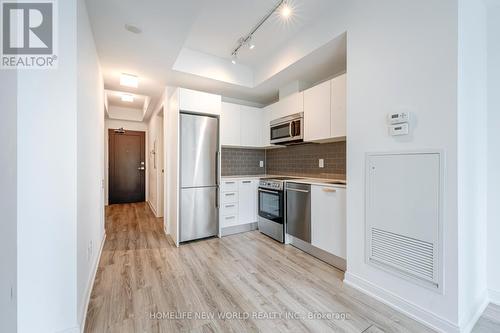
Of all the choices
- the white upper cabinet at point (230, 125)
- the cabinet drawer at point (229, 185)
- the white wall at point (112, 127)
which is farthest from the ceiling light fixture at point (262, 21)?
the white wall at point (112, 127)

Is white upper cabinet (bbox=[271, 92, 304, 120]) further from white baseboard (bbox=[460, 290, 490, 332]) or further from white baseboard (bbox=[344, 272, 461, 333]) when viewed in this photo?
white baseboard (bbox=[460, 290, 490, 332])

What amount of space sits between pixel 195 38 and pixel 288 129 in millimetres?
1807

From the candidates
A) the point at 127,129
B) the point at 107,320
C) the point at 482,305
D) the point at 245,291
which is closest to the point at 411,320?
the point at 482,305

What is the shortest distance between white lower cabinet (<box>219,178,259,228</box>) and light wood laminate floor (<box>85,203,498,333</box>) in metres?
0.54

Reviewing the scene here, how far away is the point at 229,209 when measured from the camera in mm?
3535

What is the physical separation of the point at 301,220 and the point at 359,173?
113 cm

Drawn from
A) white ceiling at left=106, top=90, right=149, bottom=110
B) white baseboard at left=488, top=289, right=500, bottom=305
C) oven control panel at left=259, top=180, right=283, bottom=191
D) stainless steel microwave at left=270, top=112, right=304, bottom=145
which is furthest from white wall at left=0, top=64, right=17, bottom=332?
white ceiling at left=106, top=90, right=149, bottom=110

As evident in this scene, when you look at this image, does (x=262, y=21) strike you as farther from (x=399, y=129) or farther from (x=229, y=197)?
(x=229, y=197)

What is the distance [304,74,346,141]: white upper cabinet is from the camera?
2.57m

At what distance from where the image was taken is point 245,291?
1995mm

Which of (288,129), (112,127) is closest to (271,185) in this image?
(288,129)

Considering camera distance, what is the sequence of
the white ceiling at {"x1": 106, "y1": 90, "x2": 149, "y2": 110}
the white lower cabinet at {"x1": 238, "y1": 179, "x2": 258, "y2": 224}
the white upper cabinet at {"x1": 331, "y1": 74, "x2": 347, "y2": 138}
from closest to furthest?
1. the white upper cabinet at {"x1": 331, "y1": 74, "x2": 347, "y2": 138}
2. the white lower cabinet at {"x1": 238, "y1": 179, "x2": 258, "y2": 224}
3. the white ceiling at {"x1": 106, "y1": 90, "x2": 149, "y2": 110}

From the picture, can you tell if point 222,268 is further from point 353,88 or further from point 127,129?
point 127,129

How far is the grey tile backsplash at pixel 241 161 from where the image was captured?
412 centimetres
